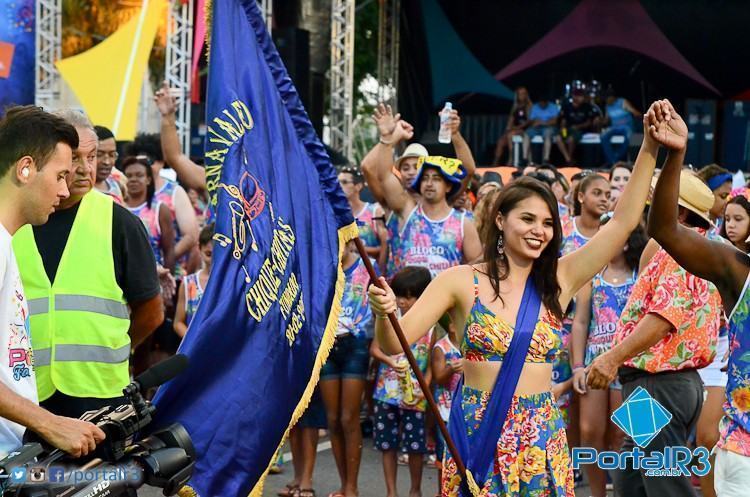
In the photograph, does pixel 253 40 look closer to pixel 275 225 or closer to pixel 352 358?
pixel 275 225

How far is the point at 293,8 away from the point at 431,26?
6.52m

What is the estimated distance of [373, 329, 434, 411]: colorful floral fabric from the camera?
311 inches

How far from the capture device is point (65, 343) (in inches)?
185

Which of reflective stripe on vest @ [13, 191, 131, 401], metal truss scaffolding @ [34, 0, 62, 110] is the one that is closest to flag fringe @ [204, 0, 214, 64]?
reflective stripe on vest @ [13, 191, 131, 401]

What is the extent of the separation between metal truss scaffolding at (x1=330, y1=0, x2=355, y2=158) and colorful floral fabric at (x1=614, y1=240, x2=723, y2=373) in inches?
547

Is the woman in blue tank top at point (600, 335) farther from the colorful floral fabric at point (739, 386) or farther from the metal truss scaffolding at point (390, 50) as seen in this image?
the metal truss scaffolding at point (390, 50)

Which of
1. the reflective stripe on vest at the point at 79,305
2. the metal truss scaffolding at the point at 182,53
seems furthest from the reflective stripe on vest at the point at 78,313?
the metal truss scaffolding at the point at 182,53

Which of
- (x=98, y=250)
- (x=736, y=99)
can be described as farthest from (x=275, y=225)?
(x=736, y=99)

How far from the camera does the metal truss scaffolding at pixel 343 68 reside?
64.9 feet

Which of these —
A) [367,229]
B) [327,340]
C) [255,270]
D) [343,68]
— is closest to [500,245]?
[327,340]

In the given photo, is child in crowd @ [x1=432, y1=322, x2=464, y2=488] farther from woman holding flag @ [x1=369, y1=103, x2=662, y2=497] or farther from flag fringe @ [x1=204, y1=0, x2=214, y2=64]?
flag fringe @ [x1=204, y1=0, x2=214, y2=64]

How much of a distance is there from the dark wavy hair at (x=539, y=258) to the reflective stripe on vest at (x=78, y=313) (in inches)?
59.7

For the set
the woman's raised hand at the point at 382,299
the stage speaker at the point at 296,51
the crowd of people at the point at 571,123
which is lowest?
the woman's raised hand at the point at 382,299

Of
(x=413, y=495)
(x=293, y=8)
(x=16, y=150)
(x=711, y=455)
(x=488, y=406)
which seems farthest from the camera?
(x=293, y=8)
